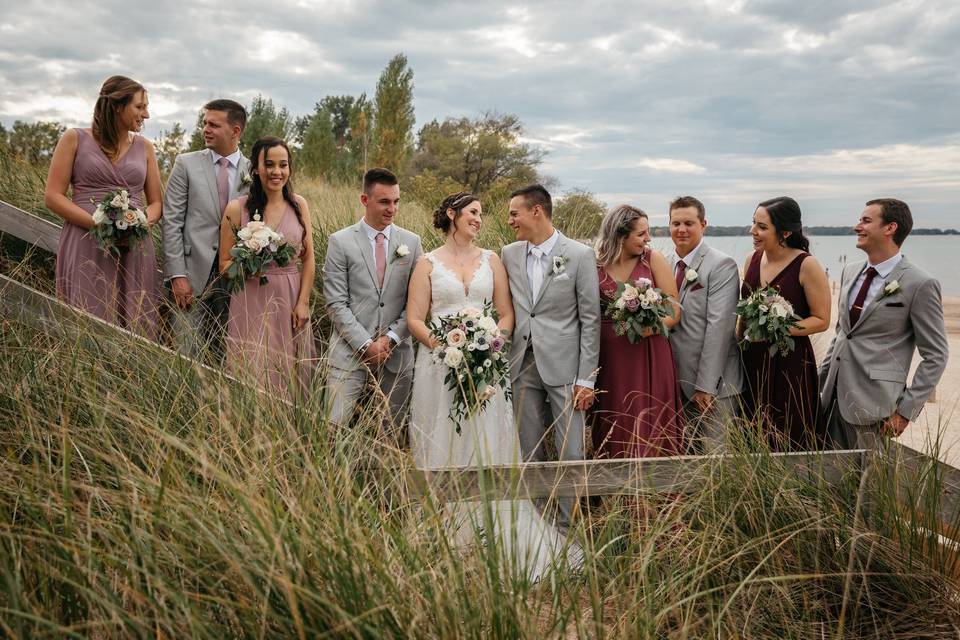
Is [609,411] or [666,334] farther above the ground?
[666,334]

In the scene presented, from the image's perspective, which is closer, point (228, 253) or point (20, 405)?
point (20, 405)

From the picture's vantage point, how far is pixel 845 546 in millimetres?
3223

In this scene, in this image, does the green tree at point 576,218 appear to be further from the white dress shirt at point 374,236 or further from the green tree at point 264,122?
the green tree at point 264,122

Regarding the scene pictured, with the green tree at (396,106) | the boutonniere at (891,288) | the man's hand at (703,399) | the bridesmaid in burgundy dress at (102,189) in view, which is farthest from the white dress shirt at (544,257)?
the green tree at (396,106)

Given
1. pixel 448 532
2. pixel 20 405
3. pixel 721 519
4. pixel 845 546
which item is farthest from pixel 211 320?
pixel 845 546

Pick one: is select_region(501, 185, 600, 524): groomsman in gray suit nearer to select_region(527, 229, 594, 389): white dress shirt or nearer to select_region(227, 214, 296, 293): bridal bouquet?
select_region(527, 229, 594, 389): white dress shirt

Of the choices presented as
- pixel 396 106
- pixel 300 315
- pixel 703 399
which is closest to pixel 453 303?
pixel 300 315

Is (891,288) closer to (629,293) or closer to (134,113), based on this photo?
(629,293)

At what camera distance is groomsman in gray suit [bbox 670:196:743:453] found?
5.36m

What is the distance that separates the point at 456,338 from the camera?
184 inches

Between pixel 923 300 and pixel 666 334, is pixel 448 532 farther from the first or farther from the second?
pixel 923 300

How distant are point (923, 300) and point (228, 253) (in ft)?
16.5

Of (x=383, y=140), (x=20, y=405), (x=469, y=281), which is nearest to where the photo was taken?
(x=20, y=405)

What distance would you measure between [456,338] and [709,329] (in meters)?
2.06
